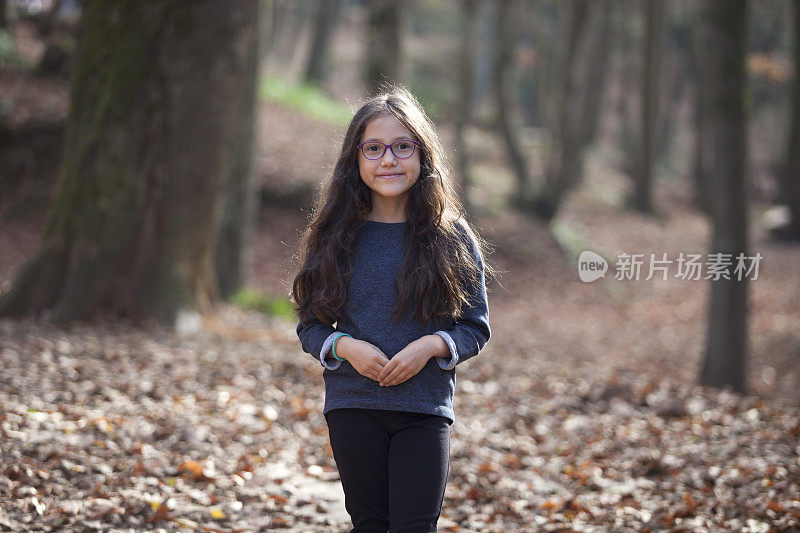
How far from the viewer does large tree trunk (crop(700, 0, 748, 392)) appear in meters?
7.83

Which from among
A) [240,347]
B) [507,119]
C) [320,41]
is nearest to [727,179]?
[240,347]

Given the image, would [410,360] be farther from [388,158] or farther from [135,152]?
[135,152]

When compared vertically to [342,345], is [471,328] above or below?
above

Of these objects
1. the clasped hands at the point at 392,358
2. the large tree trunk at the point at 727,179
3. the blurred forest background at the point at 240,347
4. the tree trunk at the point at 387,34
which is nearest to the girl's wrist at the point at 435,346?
the clasped hands at the point at 392,358

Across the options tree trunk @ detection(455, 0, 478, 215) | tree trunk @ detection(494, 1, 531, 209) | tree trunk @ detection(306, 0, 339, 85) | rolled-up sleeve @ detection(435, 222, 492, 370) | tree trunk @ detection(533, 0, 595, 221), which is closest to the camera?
rolled-up sleeve @ detection(435, 222, 492, 370)

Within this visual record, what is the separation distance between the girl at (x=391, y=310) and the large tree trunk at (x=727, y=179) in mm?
5545

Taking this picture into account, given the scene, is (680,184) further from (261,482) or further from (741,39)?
(261,482)

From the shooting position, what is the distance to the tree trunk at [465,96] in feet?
59.6

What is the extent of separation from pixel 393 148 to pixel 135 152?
5011mm

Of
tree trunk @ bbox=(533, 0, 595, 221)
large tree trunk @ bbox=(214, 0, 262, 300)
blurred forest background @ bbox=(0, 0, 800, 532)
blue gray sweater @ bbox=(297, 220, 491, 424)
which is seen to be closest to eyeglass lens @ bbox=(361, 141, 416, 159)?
blue gray sweater @ bbox=(297, 220, 491, 424)

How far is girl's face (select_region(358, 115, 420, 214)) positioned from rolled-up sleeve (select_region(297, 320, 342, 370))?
555mm

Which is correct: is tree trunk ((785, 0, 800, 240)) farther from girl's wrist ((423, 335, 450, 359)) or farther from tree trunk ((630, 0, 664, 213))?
girl's wrist ((423, 335, 450, 359))

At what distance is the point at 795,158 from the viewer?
18.8 meters

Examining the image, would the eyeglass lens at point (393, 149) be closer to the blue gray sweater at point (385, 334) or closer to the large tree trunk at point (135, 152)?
the blue gray sweater at point (385, 334)
